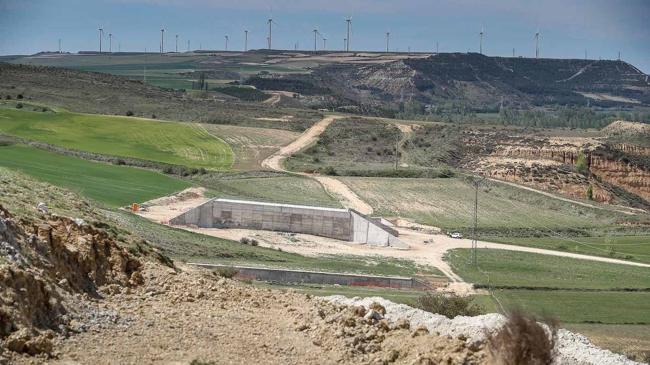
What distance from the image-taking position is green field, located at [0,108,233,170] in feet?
262

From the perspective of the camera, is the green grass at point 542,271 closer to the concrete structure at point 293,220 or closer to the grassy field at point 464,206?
the concrete structure at point 293,220

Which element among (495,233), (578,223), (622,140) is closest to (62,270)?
(495,233)

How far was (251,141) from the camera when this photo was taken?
98688mm

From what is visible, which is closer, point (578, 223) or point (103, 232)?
point (103, 232)

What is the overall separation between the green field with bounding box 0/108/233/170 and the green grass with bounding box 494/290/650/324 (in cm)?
4180

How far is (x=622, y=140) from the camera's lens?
410ft

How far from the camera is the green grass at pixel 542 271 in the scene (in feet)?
149

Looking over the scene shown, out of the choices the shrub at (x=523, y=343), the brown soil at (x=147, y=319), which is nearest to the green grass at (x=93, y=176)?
the brown soil at (x=147, y=319)

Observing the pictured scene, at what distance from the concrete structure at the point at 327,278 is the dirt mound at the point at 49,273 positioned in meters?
12.8

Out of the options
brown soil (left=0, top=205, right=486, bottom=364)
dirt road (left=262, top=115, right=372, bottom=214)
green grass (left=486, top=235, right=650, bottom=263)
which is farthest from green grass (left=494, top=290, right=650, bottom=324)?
dirt road (left=262, top=115, right=372, bottom=214)

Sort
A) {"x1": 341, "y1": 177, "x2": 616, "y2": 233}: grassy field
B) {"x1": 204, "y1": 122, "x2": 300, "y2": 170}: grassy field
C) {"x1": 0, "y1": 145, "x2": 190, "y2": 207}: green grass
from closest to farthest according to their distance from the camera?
{"x1": 0, "y1": 145, "x2": 190, "y2": 207}: green grass → {"x1": 341, "y1": 177, "x2": 616, "y2": 233}: grassy field → {"x1": 204, "y1": 122, "x2": 300, "y2": 170}: grassy field

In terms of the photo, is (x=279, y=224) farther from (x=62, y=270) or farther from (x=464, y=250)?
(x=62, y=270)

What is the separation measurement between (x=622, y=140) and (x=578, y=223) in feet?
183

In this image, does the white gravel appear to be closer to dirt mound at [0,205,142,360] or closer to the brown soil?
the brown soil
